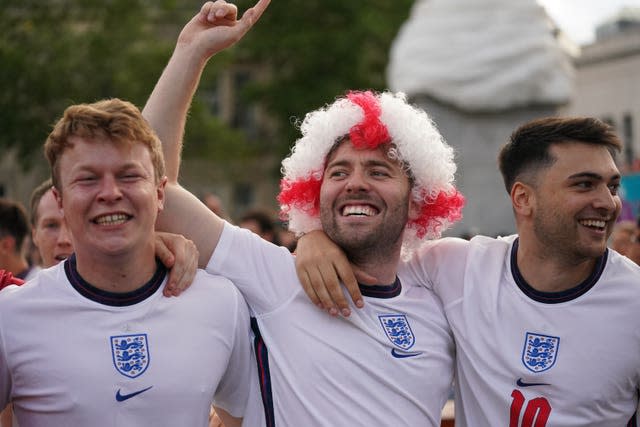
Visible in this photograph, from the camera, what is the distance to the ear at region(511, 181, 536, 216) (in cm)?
442

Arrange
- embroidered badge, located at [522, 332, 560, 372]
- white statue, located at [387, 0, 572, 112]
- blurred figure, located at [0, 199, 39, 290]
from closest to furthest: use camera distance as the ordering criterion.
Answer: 1. embroidered badge, located at [522, 332, 560, 372]
2. blurred figure, located at [0, 199, 39, 290]
3. white statue, located at [387, 0, 572, 112]

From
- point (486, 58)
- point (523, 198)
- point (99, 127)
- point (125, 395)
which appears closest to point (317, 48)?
point (486, 58)

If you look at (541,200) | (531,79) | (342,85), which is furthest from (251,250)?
(342,85)

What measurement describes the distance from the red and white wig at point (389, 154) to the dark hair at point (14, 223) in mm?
3047

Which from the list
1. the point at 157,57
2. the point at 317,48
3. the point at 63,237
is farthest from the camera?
the point at 317,48

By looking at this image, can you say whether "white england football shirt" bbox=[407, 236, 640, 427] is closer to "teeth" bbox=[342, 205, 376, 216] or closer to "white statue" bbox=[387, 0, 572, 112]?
"teeth" bbox=[342, 205, 376, 216]

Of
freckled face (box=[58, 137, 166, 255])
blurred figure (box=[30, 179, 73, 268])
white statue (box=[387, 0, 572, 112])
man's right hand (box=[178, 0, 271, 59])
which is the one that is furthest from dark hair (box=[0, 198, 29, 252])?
white statue (box=[387, 0, 572, 112])

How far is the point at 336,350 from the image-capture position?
13.0 ft

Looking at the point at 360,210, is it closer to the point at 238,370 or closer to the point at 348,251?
the point at 348,251

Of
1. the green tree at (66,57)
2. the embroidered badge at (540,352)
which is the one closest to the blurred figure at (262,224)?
the embroidered badge at (540,352)

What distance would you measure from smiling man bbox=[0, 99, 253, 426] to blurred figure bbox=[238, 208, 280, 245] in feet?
20.1

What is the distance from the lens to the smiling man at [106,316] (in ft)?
11.7

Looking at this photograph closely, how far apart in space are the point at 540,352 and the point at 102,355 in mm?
1648

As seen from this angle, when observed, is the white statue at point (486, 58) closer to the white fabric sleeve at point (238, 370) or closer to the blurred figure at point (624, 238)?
the blurred figure at point (624, 238)
